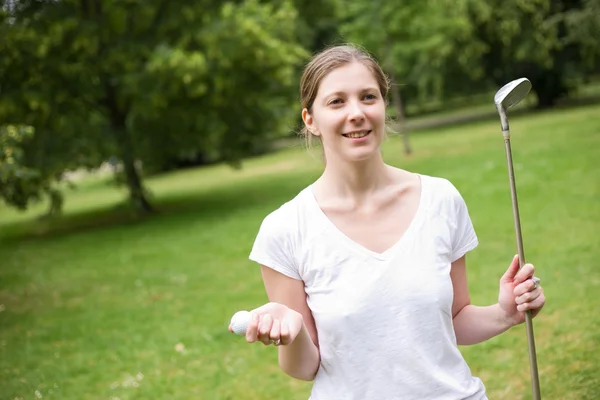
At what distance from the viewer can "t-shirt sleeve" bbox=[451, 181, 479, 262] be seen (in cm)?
235

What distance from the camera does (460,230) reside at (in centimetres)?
237

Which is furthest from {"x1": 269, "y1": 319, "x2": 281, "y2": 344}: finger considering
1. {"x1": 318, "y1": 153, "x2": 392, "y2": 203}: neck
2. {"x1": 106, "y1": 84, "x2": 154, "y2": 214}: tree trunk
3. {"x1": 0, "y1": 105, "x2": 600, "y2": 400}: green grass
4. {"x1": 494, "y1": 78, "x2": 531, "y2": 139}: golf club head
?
{"x1": 106, "y1": 84, "x2": 154, "y2": 214}: tree trunk

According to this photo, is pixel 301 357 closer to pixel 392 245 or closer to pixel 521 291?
pixel 392 245

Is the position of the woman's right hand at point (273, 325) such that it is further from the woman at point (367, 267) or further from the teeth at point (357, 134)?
the teeth at point (357, 134)

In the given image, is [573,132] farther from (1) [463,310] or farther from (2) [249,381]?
(1) [463,310]

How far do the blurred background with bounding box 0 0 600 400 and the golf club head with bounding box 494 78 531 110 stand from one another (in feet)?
2.03

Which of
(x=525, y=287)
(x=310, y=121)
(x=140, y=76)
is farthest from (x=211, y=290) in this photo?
(x=140, y=76)

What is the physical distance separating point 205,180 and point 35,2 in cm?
1070

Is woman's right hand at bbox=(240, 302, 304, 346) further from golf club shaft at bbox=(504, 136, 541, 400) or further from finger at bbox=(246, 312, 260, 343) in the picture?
golf club shaft at bbox=(504, 136, 541, 400)

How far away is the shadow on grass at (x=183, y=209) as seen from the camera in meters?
15.7

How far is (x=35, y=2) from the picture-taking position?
1479 centimetres

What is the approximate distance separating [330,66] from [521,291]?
89 cm

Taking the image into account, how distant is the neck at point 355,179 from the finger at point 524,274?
48 cm

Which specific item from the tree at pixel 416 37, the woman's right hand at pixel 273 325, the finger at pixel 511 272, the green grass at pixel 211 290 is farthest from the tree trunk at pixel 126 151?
the woman's right hand at pixel 273 325
